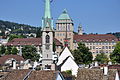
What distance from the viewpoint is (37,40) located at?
150 meters

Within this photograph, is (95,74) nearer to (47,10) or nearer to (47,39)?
(47,39)

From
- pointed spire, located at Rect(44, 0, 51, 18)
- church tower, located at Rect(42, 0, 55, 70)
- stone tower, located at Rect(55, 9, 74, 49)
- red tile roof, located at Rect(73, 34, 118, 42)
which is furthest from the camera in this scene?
stone tower, located at Rect(55, 9, 74, 49)

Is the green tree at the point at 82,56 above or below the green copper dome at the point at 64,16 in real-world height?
below

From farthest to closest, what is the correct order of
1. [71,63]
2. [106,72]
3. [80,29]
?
[80,29] → [71,63] → [106,72]

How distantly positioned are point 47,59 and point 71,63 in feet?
90.6

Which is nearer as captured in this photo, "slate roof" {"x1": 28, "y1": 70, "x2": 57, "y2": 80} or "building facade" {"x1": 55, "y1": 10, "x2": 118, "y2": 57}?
"slate roof" {"x1": 28, "y1": 70, "x2": 57, "y2": 80}

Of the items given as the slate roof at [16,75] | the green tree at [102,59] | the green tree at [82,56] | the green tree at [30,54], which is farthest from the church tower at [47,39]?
the slate roof at [16,75]

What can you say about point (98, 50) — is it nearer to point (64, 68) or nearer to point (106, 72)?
point (64, 68)

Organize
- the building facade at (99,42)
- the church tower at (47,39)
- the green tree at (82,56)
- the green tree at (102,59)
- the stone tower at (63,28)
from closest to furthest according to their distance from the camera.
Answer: the church tower at (47,39), the green tree at (82,56), the green tree at (102,59), the building facade at (99,42), the stone tower at (63,28)

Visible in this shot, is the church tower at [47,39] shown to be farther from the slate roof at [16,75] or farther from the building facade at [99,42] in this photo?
the building facade at [99,42]

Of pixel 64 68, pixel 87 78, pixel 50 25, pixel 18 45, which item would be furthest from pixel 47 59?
pixel 18 45

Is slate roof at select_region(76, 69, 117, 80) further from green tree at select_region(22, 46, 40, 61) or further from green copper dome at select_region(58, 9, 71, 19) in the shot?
green copper dome at select_region(58, 9, 71, 19)

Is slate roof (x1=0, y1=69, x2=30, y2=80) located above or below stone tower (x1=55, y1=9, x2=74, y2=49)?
below

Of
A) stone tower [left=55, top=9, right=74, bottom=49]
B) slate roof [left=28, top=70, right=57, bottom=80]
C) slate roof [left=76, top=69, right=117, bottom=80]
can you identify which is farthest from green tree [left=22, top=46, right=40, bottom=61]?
slate roof [left=28, top=70, right=57, bottom=80]
